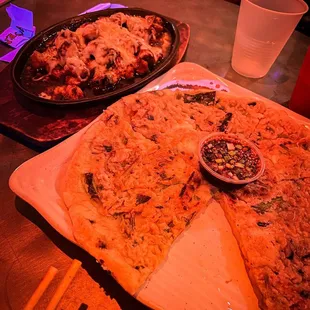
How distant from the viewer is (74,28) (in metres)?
3.92

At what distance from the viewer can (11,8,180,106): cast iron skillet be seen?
2.92 metres

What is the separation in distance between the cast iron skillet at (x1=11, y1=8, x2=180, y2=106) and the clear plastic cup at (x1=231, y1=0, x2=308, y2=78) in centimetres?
86

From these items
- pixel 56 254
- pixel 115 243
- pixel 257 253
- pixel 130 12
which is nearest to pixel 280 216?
pixel 257 253

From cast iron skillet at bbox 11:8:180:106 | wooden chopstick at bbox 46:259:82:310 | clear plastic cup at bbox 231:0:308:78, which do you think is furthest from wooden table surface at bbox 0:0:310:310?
cast iron skillet at bbox 11:8:180:106

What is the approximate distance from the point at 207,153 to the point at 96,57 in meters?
1.87

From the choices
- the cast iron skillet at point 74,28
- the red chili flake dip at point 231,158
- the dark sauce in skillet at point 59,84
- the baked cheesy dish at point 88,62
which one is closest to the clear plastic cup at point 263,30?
the cast iron skillet at point 74,28

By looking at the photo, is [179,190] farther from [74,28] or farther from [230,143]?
[74,28]

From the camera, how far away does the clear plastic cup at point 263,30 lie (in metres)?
3.18

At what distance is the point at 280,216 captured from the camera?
2.22 m

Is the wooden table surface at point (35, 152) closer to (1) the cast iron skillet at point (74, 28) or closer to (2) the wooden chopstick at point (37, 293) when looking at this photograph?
(2) the wooden chopstick at point (37, 293)

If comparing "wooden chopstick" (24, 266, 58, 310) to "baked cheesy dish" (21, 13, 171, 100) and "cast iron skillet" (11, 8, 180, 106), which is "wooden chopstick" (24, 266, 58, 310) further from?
"baked cheesy dish" (21, 13, 171, 100)

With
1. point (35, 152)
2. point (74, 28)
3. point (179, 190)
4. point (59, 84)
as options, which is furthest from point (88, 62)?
point (179, 190)

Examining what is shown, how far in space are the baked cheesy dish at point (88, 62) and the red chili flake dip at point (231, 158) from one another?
4.77 ft

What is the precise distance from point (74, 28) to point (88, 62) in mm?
811
